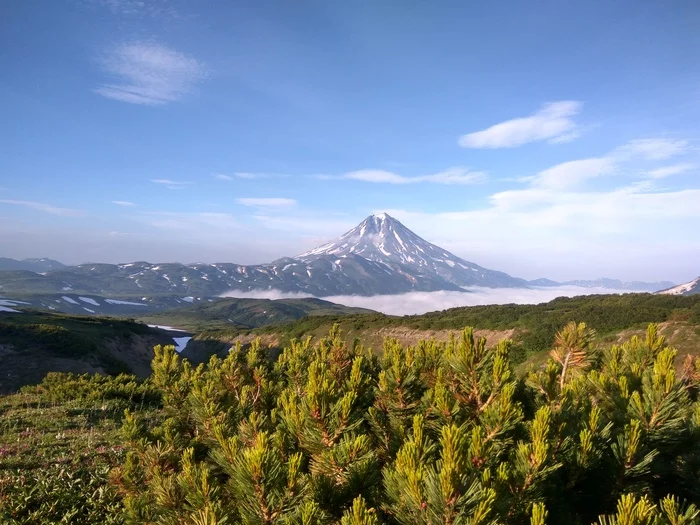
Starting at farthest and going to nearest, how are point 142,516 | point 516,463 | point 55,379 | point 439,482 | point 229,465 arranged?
point 55,379 < point 142,516 < point 229,465 < point 516,463 < point 439,482

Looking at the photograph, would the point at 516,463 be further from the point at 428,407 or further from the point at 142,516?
the point at 142,516

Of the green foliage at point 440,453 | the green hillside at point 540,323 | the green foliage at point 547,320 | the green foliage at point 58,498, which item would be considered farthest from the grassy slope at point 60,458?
the green foliage at point 547,320

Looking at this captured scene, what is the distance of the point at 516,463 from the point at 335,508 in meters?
1.33

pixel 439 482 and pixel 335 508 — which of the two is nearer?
pixel 439 482

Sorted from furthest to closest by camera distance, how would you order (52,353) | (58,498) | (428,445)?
(52,353), (58,498), (428,445)

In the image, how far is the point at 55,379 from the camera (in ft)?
59.0

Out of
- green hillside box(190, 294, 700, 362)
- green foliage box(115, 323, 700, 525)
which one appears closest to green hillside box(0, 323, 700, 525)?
green foliage box(115, 323, 700, 525)

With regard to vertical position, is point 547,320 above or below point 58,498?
below

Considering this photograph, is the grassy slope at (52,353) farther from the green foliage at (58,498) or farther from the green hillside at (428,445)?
the green hillside at (428,445)

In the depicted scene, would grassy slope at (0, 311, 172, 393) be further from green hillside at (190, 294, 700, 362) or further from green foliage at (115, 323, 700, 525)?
green foliage at (115, 323, 700, 525)

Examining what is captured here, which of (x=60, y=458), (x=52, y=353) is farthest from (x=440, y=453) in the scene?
(x=52, y=353)

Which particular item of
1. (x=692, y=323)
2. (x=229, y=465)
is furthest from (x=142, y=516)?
(x=692, y=323)

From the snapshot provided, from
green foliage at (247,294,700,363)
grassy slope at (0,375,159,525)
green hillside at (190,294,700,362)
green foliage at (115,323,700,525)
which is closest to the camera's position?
green foliage at (115,323,700,525)

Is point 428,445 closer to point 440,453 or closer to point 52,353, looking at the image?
point 440,453
